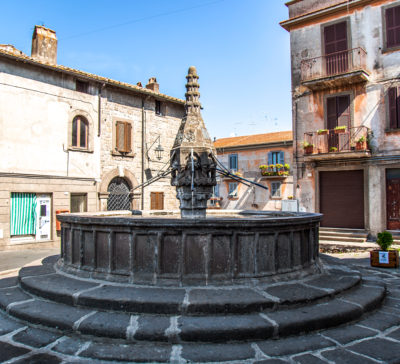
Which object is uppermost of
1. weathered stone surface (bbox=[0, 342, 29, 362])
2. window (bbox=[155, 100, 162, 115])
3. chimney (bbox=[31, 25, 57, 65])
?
chimney (bbox=[31, 25, 57, 65])

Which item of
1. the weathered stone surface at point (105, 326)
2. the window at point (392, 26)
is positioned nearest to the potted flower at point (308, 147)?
the window at point (392, 26)

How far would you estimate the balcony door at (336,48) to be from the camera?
1625 centimetres

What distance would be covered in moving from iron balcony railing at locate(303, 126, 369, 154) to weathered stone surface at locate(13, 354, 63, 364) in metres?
14.5

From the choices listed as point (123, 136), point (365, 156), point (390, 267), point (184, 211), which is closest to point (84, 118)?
point (123, 136)

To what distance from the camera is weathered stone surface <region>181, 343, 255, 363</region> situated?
3.45 metres

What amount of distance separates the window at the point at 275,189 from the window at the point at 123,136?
1562cm

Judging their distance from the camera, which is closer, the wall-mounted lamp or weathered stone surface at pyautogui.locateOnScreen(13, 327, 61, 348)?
weathered stone surface at pyautogui.locateOnScreen(13, 327, 61, 348)

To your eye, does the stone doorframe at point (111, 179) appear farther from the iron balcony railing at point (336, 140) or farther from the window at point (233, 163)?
the window at point (233, 163)

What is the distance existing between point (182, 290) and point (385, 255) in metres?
5.74

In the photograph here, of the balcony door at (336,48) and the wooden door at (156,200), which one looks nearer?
the balcony door at (336,48)

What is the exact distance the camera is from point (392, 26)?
15055 mm

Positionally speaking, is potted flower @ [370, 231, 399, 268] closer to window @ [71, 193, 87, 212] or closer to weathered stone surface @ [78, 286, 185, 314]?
weathered stone surface @ [78, 286, 185, 314]

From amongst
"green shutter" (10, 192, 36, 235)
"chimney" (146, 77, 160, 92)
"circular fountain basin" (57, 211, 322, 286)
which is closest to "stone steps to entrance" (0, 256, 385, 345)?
"circular fountain basin" (57, 211, 322, 286)

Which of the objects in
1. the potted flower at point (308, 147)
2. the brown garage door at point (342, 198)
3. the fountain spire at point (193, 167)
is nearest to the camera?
the fountain spire at point (193, 167)
